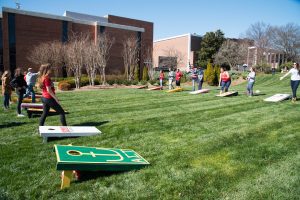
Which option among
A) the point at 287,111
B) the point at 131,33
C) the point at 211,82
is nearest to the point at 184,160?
the point at 287,111

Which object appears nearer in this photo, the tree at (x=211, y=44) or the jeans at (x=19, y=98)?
the jeans at (x=19, y=98)

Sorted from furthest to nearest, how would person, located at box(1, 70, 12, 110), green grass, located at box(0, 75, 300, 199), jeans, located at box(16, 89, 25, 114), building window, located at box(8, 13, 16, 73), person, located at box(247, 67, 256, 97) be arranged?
building window, located at box(8, 13, 16, 73) → person, located at box(247, 67, 256, 97) → person, located at box(1, 70, 12, 110) → jeans, located at box(16, 89, 25, 114) → green grass, located at box(0, 75, 300, 199)

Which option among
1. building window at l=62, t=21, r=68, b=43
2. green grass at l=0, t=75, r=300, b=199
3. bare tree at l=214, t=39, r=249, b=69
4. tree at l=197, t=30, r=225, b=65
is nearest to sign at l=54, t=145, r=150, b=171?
green grass at l=0, t=75, r=300, b=199

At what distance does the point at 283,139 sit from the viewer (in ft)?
20.4

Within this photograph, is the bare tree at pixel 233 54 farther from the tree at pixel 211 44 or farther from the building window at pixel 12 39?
the building window at pixel 12 39

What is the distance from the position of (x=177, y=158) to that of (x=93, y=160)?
5.22 feet

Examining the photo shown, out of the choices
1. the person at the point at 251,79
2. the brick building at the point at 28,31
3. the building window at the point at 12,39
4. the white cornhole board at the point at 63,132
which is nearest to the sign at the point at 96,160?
the white cornhole board at the point at 63,132

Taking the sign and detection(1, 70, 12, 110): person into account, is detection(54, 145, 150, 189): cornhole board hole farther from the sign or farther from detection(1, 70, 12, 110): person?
detection(1, 70, 12, 110): person

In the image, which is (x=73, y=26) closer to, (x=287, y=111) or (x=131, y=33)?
(x=131, y=33)

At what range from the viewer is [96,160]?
4297 millimetres

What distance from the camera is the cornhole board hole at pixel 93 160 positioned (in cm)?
393

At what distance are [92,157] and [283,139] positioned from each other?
14.1 ft

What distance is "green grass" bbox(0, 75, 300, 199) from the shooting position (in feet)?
12.5

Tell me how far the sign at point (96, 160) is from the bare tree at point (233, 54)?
5440 centimetres
